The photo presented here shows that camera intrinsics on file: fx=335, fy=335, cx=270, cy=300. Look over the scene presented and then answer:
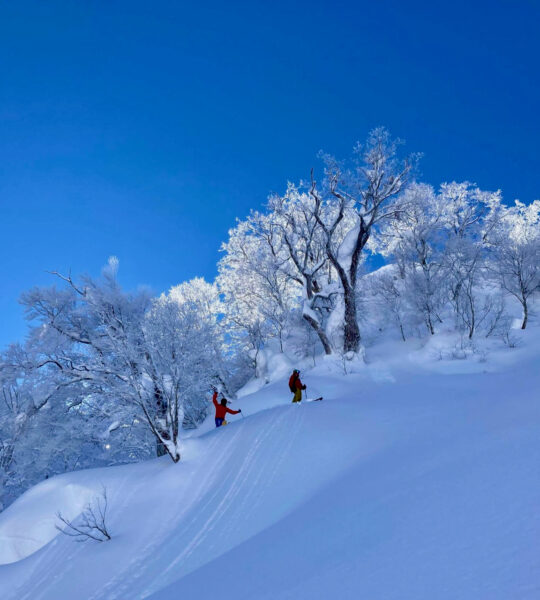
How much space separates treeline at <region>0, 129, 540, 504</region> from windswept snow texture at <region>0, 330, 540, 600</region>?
185 cm

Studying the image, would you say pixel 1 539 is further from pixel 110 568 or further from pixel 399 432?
pixel 399 432

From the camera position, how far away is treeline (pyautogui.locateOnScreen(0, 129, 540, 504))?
32.8 feet

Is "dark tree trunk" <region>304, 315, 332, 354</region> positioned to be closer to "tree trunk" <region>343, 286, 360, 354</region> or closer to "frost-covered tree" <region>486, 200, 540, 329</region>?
"tree trunk" <region>343, 286, 360, 354</region>

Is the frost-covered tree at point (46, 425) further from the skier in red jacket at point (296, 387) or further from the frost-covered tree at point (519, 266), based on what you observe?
the frost-covered tree at point (519, 266)

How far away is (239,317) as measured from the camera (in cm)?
2381

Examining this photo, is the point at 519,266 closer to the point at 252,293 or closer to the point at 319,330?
the point at 319,330

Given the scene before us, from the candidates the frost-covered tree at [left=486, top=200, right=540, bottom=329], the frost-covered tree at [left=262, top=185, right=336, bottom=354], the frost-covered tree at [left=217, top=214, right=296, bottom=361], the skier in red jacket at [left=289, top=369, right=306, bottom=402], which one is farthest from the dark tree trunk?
the frost-covered tree at [left=486, top=200, right=540, bottom=329]

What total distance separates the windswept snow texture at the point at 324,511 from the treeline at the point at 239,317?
72.7 inches

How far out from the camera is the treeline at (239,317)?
10000 mm

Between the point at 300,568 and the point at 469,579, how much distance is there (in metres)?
1.74

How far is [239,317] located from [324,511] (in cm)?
1981

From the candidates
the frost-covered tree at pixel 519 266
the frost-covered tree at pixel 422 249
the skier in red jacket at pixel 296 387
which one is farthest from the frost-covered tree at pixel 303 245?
the frost-covered tree at pixel 519 266

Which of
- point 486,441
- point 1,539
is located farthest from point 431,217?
point 1,539

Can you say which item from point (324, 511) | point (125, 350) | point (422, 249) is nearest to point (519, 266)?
point (422, 249)
